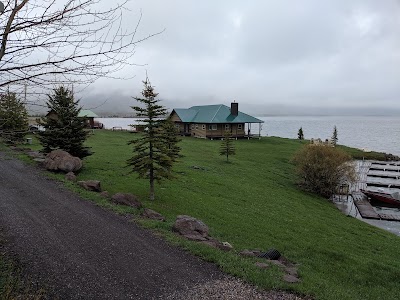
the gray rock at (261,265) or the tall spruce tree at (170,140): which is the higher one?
the tall spruce tree at (170,140)

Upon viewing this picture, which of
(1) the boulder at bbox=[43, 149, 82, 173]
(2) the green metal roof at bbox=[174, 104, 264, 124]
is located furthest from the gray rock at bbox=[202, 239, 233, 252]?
(2) the green metal roof at bbox=[174, 104, 264, 124]

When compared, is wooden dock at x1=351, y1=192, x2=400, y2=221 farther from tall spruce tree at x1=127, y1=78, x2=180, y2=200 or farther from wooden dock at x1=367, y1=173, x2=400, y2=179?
tall spruce tree at x1=127, y1=78, x2=180, y2=200

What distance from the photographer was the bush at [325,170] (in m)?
37.5

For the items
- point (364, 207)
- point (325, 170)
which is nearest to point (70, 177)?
point (325, 170)

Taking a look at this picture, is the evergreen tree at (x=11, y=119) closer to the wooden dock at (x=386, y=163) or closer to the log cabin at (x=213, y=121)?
the log cabin at (x=213, y=121)

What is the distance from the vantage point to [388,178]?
55.7 meters

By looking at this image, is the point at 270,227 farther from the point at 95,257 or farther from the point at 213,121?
the point at 213,121

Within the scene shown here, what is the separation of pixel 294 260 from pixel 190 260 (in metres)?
5.66

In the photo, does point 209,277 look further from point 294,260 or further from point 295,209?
point 295,209

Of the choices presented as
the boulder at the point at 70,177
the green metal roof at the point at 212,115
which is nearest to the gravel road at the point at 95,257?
the boulder at the point at 70,177

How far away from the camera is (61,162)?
2391cm

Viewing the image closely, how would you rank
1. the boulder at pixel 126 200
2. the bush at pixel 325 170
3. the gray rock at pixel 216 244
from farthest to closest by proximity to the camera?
1. the bush at pixel 325 170
2. the boulder at pixel 126 200
3. the gray rock at pixel 216 244

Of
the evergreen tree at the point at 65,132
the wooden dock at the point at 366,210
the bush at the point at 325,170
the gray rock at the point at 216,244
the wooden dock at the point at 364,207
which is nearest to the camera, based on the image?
the gray rock at the point at 216,244

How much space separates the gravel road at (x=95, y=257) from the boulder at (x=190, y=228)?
1388 mm
